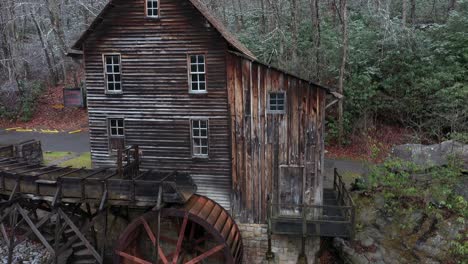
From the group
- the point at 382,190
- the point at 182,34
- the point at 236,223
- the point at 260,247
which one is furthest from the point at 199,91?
the point at 382,190

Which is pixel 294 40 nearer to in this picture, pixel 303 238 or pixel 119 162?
pixel 303 238

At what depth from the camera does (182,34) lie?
12.2 meters

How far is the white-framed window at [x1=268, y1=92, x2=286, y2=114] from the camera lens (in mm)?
12066

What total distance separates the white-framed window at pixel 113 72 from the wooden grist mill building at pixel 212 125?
0.12ft

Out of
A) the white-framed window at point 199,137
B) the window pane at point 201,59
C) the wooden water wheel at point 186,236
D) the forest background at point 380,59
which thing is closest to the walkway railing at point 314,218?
the wooden water wheel at point 186,236

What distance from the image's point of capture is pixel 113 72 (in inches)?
510

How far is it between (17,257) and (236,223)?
8484 millimetres

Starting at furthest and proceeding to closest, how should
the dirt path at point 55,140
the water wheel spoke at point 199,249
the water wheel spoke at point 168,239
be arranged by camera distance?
the dirt path at point 55,140 → the water wheel spoke at point 199,249 → the water wheel spoke at point 168,239

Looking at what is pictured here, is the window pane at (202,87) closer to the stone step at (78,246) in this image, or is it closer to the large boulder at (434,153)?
the stone step at (78,246)

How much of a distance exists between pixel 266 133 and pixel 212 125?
187 cm

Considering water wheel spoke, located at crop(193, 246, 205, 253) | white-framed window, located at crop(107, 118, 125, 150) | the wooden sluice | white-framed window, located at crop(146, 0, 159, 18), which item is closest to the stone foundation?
the wooden sluice

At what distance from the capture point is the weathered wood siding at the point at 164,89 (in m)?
12.2

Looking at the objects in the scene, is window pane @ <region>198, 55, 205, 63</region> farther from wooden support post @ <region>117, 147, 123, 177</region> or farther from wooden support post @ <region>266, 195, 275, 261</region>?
wooden support post @ <region>266, 195, 275, 261</region>

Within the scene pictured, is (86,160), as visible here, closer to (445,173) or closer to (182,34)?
(182,34)
